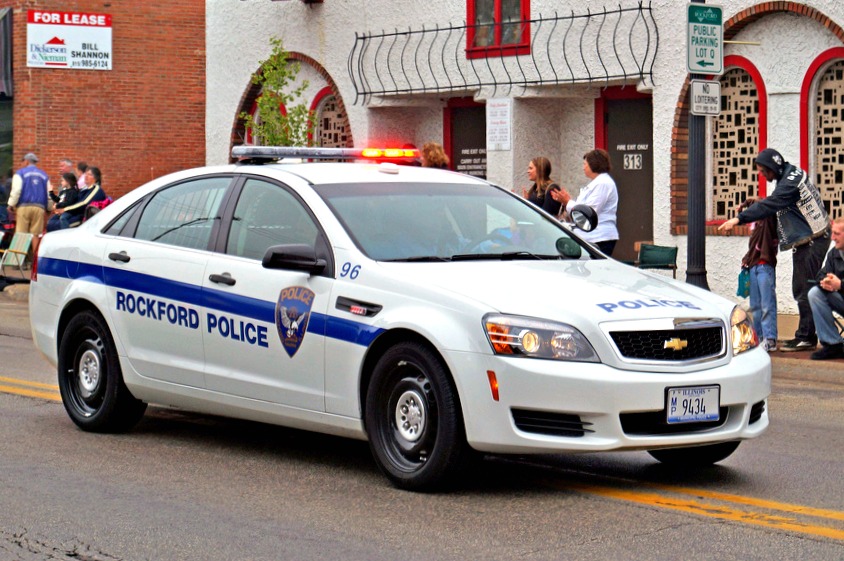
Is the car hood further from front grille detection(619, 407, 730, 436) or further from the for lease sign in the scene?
the for lease sign

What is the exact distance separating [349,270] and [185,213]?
1638 mm

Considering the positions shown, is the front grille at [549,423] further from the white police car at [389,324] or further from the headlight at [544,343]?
the headlight at [544,343]

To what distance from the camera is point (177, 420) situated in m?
9.61

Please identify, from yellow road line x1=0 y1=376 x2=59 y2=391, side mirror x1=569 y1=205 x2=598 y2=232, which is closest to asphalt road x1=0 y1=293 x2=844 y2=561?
side mirror x1=569 y1=205 x2=598 y2=232

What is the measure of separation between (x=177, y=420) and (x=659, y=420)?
3888 mm

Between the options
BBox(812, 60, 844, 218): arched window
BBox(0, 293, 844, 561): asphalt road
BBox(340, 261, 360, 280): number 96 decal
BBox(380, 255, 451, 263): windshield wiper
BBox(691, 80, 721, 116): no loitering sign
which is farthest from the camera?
BBox(812, 60, 844, 218): arched window

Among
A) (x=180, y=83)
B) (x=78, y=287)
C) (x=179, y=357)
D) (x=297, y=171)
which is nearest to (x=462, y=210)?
(x=297, y=171)

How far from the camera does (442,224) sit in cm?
791

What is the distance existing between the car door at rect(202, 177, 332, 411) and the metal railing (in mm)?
10834

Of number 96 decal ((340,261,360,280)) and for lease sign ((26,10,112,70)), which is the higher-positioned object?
for lease sign ((26,10,112,70))

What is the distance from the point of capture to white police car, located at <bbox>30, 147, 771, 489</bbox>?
670 cm

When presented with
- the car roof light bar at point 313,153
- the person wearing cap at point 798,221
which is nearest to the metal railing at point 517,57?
the person wearing cap at point 798,221

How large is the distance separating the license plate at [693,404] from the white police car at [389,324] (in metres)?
0.01

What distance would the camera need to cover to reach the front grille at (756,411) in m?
7.25
